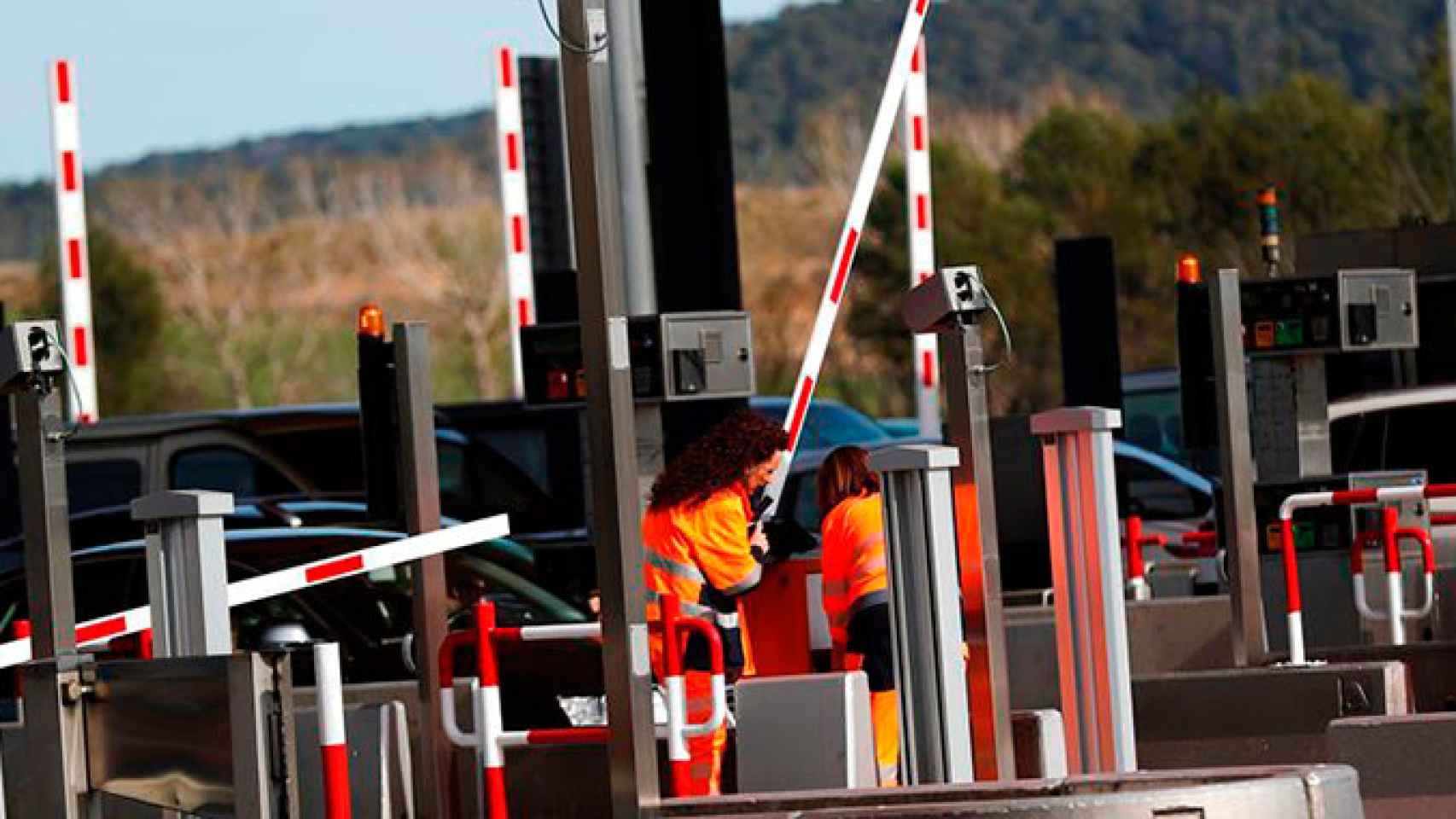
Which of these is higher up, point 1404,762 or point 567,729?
point 567,729

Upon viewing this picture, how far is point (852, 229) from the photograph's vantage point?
14789 millimetres

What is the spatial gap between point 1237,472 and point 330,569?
406cm

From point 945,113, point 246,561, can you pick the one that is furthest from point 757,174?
point 246,561

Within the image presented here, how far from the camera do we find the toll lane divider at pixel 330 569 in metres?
12.2

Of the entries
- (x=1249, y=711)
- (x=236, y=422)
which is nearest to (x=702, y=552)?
Result: (x=1249, y=711)

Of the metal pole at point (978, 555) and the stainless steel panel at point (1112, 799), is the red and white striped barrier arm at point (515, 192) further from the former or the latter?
the stainless steel panel at point (1112, 799)

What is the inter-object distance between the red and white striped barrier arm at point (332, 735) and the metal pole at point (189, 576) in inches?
16.3

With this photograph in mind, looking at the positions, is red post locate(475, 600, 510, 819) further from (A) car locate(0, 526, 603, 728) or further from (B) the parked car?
(B) the parked car

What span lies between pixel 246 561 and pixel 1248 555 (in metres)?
4.39

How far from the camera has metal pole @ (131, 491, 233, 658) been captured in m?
10.3

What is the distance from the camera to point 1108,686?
36.4 ft

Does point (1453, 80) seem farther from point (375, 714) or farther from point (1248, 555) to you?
point (375, 714)

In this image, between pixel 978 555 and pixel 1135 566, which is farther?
pixel 1135 566

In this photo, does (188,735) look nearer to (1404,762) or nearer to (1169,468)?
(1404,762)
